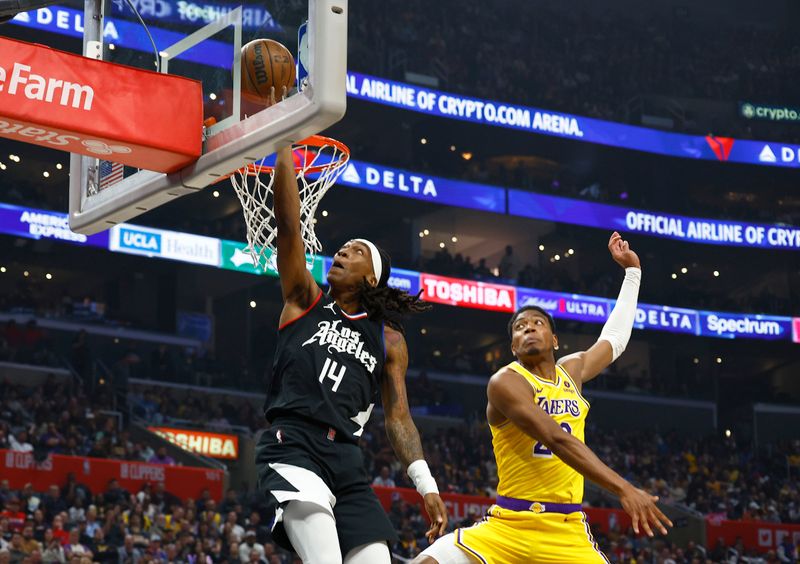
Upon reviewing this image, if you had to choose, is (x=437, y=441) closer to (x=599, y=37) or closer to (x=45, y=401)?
(x=45, y=401)

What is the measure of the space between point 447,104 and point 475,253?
773 cm

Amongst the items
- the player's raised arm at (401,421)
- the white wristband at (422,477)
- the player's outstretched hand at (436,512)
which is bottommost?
the player's outstretched hand at (436,512)

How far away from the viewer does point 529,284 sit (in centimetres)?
3678

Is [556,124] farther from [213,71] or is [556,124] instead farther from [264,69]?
[264,69]

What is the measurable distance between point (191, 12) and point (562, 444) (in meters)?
3.22

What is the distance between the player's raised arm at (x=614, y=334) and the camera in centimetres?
715

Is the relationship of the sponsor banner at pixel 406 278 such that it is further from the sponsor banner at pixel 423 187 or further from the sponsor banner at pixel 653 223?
the sponsor banner at pixel 653 223

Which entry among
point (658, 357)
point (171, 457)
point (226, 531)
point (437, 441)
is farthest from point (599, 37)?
point (226, 531)

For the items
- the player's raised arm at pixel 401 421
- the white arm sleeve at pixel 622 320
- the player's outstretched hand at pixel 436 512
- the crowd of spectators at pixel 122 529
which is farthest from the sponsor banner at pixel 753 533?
the player's outstretched hand at pixel 436 512

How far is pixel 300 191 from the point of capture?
704 cm

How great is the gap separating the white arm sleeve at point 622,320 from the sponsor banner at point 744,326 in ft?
104

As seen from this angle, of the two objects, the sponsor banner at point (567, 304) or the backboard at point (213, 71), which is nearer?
the backboard at point (213, 71)

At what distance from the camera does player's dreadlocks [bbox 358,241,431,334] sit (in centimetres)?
575

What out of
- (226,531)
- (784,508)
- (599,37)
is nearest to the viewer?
(226,531)
